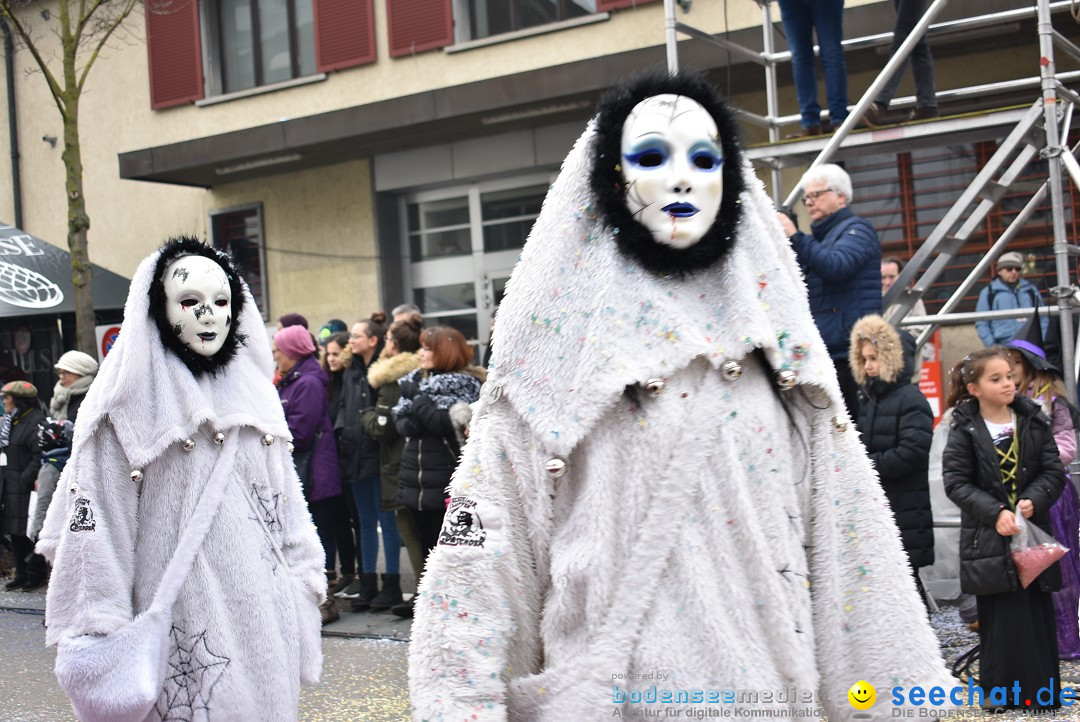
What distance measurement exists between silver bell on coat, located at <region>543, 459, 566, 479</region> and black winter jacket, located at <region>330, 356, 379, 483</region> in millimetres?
5855

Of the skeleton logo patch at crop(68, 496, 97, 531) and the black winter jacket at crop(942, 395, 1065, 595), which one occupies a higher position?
the skeleton logo patch at crop(68, 496, 97, 531)

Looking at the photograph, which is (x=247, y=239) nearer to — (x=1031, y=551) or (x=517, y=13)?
(x=517, y=13)

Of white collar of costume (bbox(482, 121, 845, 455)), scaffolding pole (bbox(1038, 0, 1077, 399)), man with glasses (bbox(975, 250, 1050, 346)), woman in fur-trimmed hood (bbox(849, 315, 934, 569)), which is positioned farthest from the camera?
man with glasses (bbox(975, 250, 1050, 346))

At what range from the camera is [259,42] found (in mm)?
16031

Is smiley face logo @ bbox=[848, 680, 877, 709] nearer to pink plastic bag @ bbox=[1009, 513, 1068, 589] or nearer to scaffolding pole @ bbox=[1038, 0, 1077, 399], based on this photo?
pink plastic bag @ bbox=[1009, 513, 1068, 589]

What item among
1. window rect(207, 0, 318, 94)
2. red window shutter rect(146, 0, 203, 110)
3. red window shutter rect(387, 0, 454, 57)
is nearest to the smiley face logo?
red window shutter rect(387, 0, 454, 57)

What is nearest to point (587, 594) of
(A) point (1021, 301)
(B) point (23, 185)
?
(A) point (1021, 301)

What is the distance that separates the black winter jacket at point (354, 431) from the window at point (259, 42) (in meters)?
8.28

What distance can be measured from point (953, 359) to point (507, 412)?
32.3 ft

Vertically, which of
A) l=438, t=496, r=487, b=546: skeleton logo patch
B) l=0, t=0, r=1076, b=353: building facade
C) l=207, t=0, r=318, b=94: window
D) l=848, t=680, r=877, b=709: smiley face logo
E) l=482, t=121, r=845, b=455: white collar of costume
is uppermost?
l=207, t=0, r=318, b=94: window

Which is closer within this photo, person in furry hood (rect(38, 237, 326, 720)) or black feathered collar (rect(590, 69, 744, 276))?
black feathered collar (rect(590, 69, 744, 276))

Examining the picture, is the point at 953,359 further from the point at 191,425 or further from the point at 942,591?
the point at 191,425

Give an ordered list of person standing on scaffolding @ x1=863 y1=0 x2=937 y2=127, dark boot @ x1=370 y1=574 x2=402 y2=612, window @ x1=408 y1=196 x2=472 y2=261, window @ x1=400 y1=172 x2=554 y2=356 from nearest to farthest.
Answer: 1. person standing on scaffolding @ x1=863 y1=0 x2=937 y2=127
2. dark boot @ x1=370 y1=574 x2=402 y2=612
3. window @ x1=400 y1=172 x2=554 y2=356
4. window @ x1=408 y1=196 x2=472 y2=261

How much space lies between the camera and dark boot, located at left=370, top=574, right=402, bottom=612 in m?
7.96
